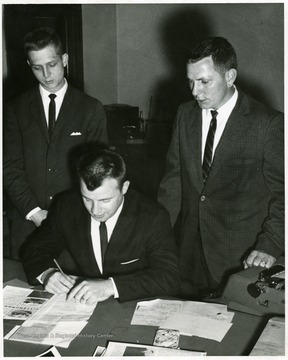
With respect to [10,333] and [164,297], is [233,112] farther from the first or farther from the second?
[10,333]

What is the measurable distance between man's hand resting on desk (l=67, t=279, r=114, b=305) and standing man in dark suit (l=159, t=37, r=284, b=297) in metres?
0.66

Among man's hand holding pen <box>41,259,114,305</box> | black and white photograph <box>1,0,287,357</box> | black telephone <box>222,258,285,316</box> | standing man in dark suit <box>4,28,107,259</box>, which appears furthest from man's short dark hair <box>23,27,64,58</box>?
black telephone <box>222,258,285,316</box>

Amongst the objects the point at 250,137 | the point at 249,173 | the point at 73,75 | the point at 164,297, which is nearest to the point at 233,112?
the point at 250,137

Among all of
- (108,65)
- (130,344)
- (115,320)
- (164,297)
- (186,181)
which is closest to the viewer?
(130,344)

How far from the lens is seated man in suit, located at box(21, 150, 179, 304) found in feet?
6.25

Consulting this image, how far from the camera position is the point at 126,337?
158cm

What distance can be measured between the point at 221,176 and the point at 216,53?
1.95 feet

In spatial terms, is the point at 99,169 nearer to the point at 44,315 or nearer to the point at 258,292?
the point at 44,315

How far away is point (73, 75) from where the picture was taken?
4.80 metres

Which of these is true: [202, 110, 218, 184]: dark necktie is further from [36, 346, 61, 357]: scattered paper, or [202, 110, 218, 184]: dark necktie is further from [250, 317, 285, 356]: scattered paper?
[36, 346, 61, 357]: scattered paper

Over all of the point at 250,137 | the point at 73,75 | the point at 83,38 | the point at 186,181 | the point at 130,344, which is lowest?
the point at 130,344

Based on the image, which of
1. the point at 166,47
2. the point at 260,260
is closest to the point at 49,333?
the point at 260,260

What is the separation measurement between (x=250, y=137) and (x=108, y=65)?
137 inches

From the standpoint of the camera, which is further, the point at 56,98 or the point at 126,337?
the point at 56,98
